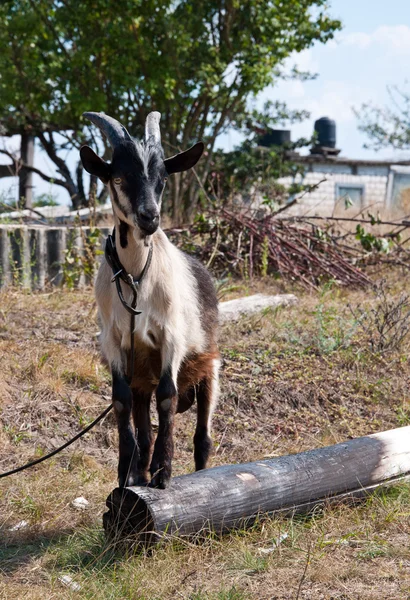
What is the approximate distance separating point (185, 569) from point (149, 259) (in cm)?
161

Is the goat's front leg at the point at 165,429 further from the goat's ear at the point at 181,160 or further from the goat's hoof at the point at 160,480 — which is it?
the goat's ear at the point at 181,160

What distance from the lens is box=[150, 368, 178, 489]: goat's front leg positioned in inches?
160

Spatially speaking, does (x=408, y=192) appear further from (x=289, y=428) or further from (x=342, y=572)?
(x=342, y=572)

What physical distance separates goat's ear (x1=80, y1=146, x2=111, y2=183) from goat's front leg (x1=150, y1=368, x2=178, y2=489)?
1.11 m

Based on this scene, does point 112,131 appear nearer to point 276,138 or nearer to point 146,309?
point 146,309

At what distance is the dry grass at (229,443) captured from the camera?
12.0 feet

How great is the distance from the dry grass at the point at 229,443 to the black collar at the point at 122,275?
126cm

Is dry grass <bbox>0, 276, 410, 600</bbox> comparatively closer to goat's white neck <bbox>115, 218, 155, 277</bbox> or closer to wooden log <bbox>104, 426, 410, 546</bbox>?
wooden log <bbox>104, 426, 410, 546</bbox>

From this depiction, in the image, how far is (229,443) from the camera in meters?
5.96

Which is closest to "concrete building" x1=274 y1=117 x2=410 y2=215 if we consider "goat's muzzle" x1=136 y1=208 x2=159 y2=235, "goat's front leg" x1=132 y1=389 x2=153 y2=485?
"goat's front leg" x1=132 y1=389 x2=153 y2=485

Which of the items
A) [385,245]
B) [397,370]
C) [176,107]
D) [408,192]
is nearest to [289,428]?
[397,370]

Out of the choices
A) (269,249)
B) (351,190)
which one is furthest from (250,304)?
(351,190)

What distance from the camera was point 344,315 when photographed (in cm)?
841

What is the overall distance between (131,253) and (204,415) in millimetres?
1364
